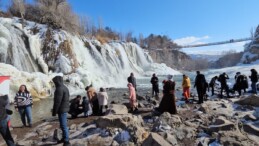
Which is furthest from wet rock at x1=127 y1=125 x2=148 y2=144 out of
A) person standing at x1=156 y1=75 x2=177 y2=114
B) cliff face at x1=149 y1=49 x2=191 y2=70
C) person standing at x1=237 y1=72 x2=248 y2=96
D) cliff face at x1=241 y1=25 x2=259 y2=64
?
cliff face at x1=149 y1=49 x2=191 y2=70

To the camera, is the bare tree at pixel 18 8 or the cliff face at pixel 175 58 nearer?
the bare tree at pixel 18 8

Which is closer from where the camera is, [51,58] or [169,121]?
[169,121]

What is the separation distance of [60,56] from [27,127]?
67.7 ft

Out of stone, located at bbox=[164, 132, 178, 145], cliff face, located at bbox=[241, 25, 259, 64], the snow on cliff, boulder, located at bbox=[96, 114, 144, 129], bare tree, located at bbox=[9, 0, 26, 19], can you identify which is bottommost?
stone, located at bbox=[164, 132, 178, 145]

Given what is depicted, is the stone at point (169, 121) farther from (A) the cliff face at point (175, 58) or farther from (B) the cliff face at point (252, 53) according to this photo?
(A) the cliff face at point (175, 58)

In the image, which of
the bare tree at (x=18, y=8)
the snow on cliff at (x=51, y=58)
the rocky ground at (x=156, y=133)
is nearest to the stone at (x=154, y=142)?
the rocky ground at (x=156, y=133)

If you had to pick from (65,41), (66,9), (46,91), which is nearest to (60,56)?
(65,41)

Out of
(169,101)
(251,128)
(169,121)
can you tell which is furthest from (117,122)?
(251,128)

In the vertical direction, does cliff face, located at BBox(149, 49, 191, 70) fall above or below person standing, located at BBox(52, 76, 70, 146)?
above

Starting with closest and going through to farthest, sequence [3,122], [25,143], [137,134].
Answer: [3,122]
[137,134]
[25,143]

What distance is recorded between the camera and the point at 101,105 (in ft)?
37.0

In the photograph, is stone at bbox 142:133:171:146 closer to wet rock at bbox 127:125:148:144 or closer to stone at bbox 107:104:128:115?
wet rock at bbox 127:125:148:144

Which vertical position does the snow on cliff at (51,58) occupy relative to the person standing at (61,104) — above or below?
above

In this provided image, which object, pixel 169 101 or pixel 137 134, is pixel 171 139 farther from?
pixel 169 101
